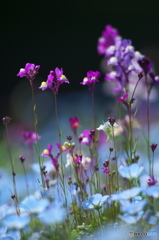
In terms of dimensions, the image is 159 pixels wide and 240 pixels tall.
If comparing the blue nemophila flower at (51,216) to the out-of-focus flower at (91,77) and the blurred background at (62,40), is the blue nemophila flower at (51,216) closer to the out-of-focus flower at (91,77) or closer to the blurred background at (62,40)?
the out-of-focus flower at (91,77)

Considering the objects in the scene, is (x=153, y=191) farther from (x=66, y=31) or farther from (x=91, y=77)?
(x=66, y=31)

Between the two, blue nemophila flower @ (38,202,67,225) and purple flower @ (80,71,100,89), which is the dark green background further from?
blue nemophila flower @ (38,202,67,225)

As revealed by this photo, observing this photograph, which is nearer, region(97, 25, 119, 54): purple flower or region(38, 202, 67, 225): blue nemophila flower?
region(38, 202, 67, 225): blue nemophila flower

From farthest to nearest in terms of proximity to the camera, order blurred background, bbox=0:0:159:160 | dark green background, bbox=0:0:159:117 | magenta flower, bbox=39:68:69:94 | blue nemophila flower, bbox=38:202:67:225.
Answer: dark green background, bbox=0:0:159:117, blurred background, bbox=0:0:159:160, magenta flower, bbox=39:68:69:94, blue nemophila flower, bbox=38:202:67:225

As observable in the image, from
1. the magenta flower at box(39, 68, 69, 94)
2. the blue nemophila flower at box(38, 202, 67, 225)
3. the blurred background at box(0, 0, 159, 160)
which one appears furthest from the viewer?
the blurred background at box(0, 0, 159, 160)

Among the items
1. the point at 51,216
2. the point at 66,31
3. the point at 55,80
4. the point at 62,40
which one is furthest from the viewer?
the point at 62,40

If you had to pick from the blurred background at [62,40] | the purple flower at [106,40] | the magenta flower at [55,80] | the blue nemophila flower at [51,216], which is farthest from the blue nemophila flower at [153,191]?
the blurred background at [62,40]

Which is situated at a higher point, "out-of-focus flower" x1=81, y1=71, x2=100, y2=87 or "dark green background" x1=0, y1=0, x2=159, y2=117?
"dark green background" x1=0, y1=0, x2=159, y2=117

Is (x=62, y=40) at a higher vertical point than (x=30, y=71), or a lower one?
higher

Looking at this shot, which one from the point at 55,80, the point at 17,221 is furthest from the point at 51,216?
the point at 55,80

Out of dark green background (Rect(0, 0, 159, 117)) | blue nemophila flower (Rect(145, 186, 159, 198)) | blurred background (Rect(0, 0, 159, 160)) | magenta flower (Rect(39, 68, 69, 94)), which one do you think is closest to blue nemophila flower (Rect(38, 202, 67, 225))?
blue nemophila flower (Rect(145, 186, 159, 198))

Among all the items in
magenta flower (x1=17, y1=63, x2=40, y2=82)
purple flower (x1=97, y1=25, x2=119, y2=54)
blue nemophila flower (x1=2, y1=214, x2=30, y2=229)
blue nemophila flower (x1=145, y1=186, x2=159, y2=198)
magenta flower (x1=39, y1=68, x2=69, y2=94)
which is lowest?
blue nemophila flower (x1=2, y1=214, x2=30, y2=229)

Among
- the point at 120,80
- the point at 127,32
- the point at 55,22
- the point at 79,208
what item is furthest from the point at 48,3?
the point at 79,208
